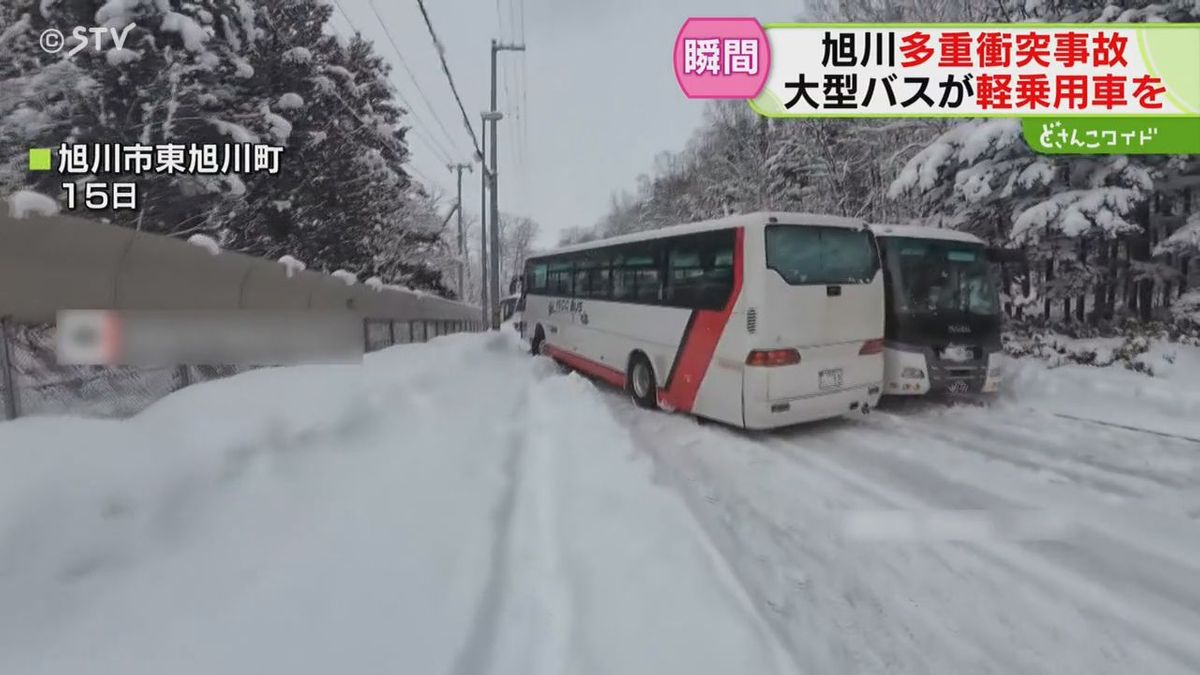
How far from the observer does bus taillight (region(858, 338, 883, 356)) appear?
619cm

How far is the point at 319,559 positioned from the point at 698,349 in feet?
15.2

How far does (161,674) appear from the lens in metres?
1.76

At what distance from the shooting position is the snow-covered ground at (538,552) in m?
2.02

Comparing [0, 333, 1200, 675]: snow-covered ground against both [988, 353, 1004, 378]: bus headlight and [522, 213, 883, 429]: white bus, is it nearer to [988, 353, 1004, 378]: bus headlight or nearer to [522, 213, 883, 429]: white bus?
[522, 213, 883, 429]: white bus

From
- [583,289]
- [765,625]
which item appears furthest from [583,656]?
[583,289]

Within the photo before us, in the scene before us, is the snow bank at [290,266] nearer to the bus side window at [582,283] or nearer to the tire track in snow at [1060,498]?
the bus side window at [582,283]

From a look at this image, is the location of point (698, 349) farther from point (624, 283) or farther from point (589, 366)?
point (589, 366)

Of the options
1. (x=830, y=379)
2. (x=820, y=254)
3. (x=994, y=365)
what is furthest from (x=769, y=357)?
(x=994, y=365)

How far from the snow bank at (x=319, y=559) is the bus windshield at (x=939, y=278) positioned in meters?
5.12

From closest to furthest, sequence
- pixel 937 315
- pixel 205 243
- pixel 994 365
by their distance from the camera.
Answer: pixel 205 243 → pixel 937 315 → pixel 994 365

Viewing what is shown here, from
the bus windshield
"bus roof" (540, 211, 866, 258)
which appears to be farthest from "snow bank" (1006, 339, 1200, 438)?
"bus roof" (540, 211, 866, 258)

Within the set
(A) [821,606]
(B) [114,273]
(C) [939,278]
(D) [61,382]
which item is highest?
(C) [939,278]

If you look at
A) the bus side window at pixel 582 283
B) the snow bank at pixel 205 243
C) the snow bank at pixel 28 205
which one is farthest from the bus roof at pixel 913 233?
the snow bank at pixel 28 205

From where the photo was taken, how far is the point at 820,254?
5.91 m
